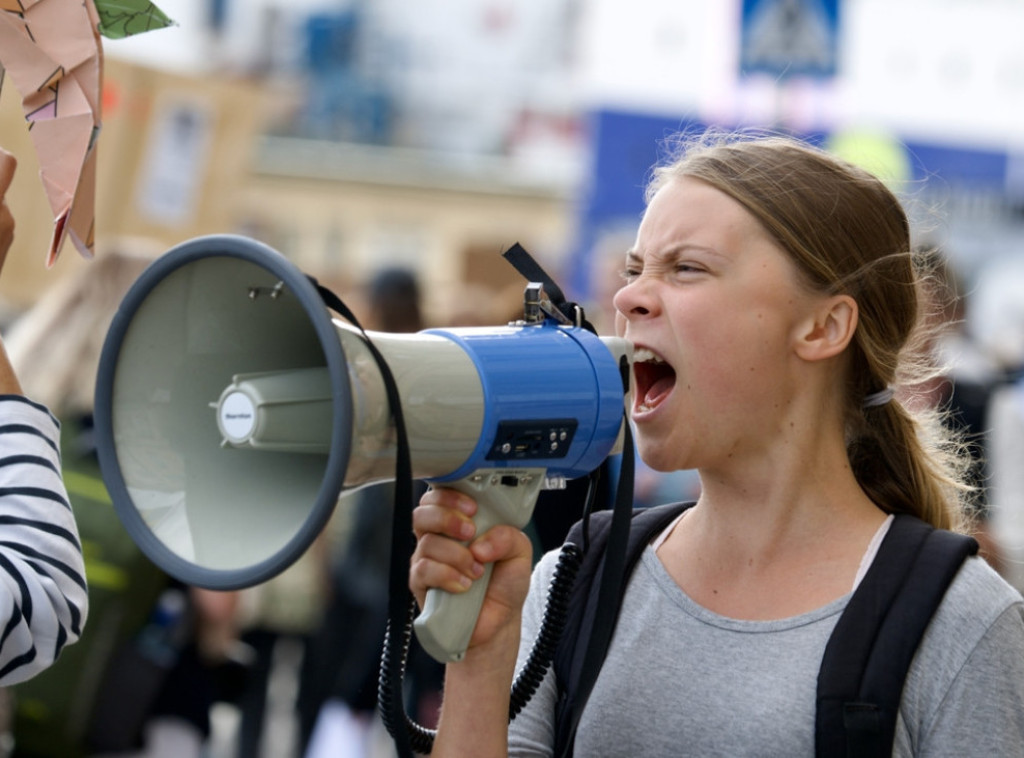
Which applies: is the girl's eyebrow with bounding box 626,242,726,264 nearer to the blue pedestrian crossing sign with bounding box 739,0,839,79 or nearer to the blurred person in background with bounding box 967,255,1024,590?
the blurred person in background with bounding box 967,255,1024,590

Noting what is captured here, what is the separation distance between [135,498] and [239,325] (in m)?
0.23

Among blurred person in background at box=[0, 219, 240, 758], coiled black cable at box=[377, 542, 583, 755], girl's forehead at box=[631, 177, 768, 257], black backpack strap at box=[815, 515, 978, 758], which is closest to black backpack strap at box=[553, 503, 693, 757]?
coiled black cable at box=[377, 542, 583, 755]

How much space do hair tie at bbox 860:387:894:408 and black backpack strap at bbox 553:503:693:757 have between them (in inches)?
11.7

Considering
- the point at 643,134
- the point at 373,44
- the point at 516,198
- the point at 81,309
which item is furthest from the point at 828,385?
the point at 373,44

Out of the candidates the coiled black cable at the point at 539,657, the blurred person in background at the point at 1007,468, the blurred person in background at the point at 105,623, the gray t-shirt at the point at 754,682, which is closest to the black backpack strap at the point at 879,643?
the gray t-shirt at the point at 754,682

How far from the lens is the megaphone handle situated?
1760 mm

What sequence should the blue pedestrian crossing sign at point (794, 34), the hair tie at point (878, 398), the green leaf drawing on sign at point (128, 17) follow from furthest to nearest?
the blue pedestrian crossing sign at point (794, 34), the hair tie at point (878, 398), the green leaf drawing on sign at point (128, 17)

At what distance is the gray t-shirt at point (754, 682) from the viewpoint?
171cm

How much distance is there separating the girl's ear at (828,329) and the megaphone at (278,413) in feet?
0.99

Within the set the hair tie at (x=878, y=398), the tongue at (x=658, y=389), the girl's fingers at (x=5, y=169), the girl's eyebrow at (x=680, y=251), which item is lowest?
the hair tie at (x=878, y=398)

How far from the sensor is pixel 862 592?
1.79 m

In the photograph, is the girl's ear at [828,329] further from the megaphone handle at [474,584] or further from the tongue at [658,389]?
the megaphone handle at [474,584]

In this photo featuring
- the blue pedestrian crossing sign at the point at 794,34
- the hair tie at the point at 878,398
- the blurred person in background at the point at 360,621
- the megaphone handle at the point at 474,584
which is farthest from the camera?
the blue pedestrian crossing sign at the point at 794,34

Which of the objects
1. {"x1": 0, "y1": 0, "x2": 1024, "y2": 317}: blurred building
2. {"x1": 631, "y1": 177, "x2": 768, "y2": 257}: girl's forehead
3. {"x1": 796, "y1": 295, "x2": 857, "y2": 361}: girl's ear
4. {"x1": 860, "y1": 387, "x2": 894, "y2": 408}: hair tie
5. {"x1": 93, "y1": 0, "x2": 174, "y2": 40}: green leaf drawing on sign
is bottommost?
{"x1": 0, "y1": 0, "x2": 1024, "y2": 317}: blurred building
